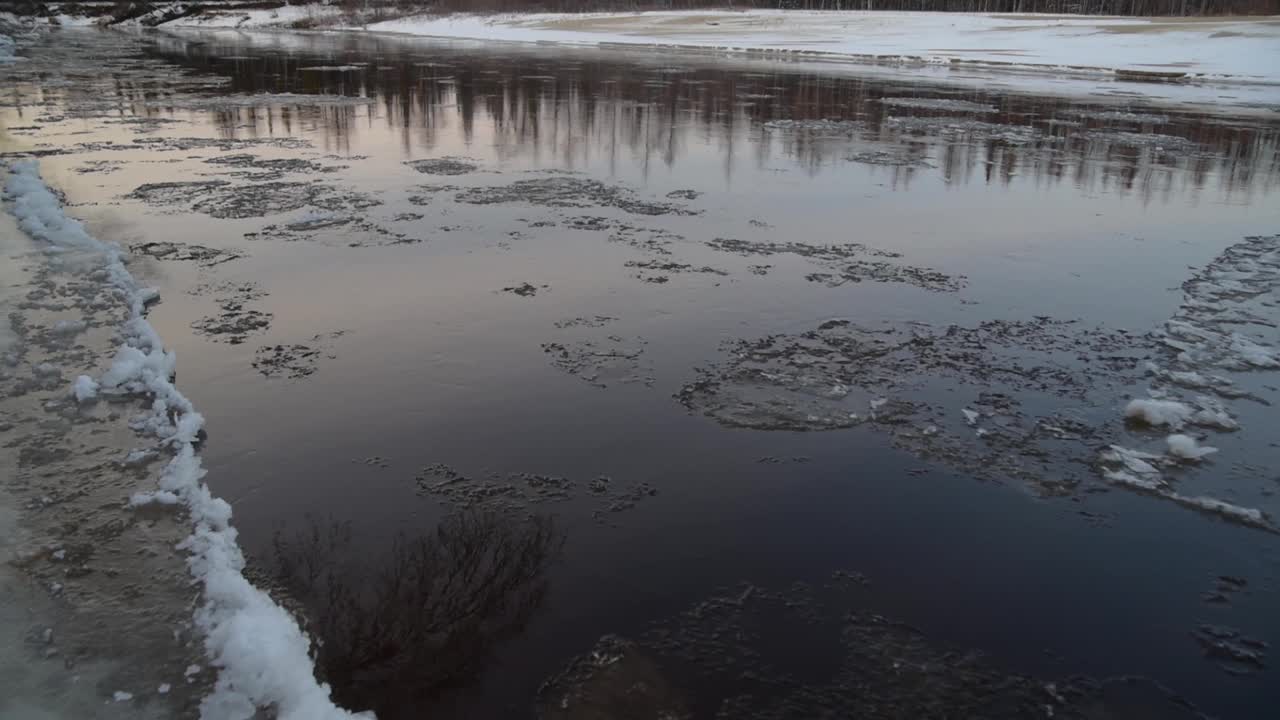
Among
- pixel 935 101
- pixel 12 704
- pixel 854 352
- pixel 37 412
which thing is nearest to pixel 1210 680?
pixel 854 352

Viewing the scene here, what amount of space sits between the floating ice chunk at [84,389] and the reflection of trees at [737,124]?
1015 cm

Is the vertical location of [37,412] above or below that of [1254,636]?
above

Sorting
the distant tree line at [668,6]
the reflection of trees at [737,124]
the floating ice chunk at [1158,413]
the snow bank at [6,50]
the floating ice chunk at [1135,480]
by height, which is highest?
the distant tree line at [668,6]

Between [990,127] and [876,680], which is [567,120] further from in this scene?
[876,680]

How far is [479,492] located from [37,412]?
3.14 m

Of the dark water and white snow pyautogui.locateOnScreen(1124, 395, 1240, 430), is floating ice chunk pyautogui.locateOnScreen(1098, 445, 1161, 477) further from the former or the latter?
white snow pyautogui.locateOnScreen(1124, 395, 1240, 430)

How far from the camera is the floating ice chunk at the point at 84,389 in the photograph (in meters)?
5.72

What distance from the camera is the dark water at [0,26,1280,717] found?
409cm

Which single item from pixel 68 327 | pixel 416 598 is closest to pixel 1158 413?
pixel 416 598

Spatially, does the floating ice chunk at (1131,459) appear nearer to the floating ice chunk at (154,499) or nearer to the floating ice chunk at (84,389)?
the floating ice chunk at (154,499)

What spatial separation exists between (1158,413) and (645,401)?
148 inches

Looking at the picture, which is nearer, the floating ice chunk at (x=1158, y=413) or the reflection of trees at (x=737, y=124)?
the floating ice chunk at (x=1158, y=413)

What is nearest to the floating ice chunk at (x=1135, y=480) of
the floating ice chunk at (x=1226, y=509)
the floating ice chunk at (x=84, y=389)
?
the floating ice chunk at (x=1226, y=509)

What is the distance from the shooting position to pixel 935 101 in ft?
83.9
